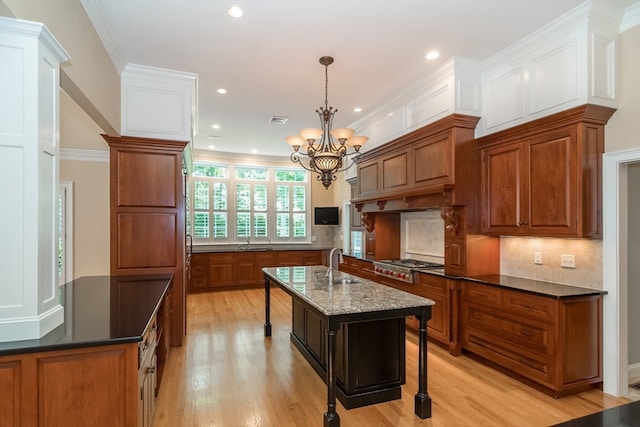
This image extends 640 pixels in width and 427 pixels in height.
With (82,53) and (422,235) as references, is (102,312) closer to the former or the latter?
(82,53)

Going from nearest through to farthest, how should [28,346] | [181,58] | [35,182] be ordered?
[28,346] → [35,182] → [181,58]

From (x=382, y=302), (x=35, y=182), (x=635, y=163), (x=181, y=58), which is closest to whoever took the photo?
(x=35, y=182)

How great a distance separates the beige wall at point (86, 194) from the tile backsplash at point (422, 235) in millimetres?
4182

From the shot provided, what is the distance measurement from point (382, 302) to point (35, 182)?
87.2 inches

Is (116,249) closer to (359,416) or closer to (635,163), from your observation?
(359,416)

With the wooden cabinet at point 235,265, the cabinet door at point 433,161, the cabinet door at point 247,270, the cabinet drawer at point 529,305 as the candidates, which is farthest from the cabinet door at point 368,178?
the cabinet door at point 247,270

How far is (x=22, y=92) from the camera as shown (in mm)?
1636

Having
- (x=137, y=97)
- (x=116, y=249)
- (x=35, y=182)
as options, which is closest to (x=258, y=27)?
(x=137, y=97)

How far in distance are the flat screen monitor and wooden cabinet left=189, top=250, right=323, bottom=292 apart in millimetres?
758

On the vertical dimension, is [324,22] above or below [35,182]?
above

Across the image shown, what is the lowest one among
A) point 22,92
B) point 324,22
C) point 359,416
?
point 359,416

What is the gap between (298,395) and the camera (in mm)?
2855

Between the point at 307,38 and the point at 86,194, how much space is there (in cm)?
314

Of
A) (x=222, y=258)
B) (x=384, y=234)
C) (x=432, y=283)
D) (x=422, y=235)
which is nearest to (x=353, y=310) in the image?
(x=432, y=283)
